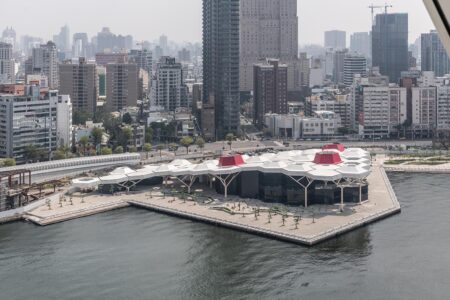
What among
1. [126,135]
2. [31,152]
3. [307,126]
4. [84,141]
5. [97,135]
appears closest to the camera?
[31,152]

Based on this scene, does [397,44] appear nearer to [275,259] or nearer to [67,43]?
[275,259]

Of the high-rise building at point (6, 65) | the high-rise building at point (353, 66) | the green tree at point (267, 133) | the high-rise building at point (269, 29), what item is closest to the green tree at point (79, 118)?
the green tree at point (267, 133)

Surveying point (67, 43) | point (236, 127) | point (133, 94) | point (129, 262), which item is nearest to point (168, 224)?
point (129, 262)

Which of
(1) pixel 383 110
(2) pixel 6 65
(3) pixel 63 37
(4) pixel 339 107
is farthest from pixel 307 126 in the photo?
(3) pixel 63 37

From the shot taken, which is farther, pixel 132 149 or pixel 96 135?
pixel 96 135

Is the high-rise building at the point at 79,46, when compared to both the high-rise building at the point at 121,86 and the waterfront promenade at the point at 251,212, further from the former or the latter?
the waterfront promenade at the point at 251,212

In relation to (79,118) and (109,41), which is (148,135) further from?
(109,41)

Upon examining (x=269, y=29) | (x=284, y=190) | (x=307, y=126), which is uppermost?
(x=269, y=29)
